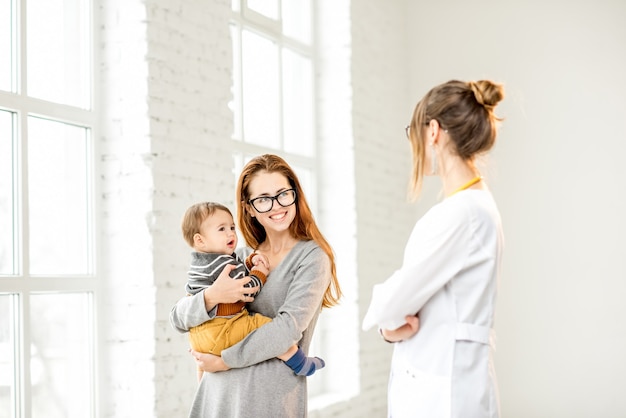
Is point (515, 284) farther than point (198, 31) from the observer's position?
Yes

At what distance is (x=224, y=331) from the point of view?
241 centimetres

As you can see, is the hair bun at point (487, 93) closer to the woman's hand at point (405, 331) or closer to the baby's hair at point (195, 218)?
the woman's hand at point (405, 331)

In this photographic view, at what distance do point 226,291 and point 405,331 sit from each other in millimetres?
528

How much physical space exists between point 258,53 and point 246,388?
292 centimetres

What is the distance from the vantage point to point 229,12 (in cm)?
416

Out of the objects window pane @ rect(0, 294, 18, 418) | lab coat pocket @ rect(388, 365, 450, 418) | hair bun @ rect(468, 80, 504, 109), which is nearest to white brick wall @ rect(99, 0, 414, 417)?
window pane @ rect(0, 294, 18, 418)

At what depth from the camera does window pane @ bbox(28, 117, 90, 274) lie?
130 inches

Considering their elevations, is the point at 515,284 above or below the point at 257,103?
below

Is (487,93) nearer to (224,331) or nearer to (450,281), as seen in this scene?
(450,281)

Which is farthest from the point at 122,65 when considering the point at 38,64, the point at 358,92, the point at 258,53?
the point at 358,92

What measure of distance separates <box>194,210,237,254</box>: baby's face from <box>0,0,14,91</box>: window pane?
123 centimetres

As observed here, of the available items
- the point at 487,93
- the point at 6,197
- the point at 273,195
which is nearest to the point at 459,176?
the point at 487,93

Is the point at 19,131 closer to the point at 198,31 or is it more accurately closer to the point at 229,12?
the point at 198,31

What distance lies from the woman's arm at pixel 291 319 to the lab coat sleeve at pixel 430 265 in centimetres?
26
